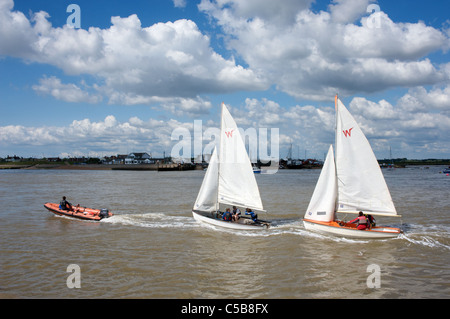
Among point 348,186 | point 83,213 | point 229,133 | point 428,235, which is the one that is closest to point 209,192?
point 229,133

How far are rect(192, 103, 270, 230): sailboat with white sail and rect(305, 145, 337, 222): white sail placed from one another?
4.07 m

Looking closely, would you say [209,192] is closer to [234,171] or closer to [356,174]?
[234,171]

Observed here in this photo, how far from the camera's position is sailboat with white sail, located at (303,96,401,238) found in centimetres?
2203

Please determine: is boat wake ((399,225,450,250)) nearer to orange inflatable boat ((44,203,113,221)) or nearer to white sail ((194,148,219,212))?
white sail ((194,148,219,212))

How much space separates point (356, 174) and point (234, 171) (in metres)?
8.93

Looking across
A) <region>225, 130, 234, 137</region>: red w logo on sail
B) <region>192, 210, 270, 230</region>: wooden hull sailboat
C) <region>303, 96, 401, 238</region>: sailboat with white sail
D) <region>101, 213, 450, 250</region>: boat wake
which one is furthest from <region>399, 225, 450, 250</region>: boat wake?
<region>225, 130, 234, 137</region>: red w logo on sail

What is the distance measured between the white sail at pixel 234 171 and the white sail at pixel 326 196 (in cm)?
429

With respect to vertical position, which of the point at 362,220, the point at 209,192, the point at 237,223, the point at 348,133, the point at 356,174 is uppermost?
the point at 348,133

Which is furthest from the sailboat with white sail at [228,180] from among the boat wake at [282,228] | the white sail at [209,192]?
the boat wake at [282,228]

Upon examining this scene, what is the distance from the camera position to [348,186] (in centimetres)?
2281

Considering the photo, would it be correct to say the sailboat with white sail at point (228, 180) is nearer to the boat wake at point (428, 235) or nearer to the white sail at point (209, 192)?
the white sail at point (209, 192)

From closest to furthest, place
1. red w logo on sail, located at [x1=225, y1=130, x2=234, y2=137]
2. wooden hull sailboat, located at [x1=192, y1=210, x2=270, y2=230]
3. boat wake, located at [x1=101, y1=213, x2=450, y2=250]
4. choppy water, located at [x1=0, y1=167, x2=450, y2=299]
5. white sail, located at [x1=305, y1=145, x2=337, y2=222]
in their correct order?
choppy water, located at [x1=0, y1=167, x2=450, y2=299] < boat wake, located at [x1=101, y1=213, x2=450, y2=250] < white sail, located at [x1=305, y1=145, x2=337, y2=222] < wooden hull sailboat, located at [x1=192, y1=210, x2=270, y2=230] < red w logo on sail, located at [x1=225, y1=130, x2=234, y2=137]
